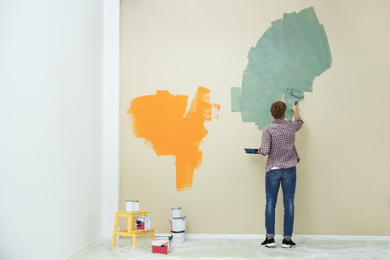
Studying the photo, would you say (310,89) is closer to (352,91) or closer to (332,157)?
(352,91)

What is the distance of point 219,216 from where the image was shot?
13.4 feet

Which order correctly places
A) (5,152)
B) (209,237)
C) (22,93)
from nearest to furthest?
(5,152) → (22,93) → (209,237)

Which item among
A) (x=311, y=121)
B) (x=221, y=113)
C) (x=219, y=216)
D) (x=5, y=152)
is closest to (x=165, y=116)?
(x=221, y=113)

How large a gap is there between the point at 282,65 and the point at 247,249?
5.61 ft

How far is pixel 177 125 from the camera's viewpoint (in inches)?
165

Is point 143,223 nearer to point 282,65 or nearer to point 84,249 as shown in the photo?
point 84,249

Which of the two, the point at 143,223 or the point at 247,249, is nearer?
the point at 247,249

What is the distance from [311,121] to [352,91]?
47 cm

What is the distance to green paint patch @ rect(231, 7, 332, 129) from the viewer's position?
412 centimetres

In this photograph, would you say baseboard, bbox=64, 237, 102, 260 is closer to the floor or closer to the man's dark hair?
the floor

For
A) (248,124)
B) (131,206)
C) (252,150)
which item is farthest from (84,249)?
(248,124)

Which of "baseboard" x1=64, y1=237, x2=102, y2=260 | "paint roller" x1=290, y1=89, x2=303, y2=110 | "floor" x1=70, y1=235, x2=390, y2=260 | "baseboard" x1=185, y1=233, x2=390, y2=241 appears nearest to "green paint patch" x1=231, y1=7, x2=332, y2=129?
"paint roller" x1=290, y1=89, x2=303, y2=110

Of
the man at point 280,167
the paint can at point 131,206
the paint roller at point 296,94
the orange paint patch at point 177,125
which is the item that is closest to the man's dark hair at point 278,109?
the man at point 280,167

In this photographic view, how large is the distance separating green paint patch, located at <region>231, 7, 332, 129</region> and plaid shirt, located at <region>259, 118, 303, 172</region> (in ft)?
1.39
